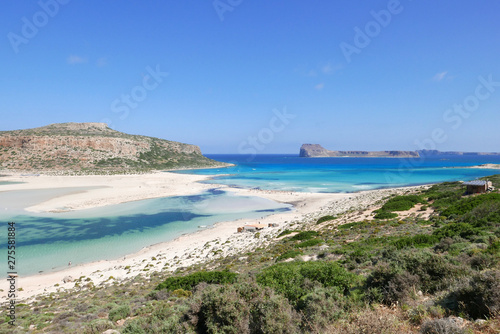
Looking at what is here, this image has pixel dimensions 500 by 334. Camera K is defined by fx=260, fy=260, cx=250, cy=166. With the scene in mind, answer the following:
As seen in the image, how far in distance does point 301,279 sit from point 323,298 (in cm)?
188

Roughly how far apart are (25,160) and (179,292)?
9718 centimetres

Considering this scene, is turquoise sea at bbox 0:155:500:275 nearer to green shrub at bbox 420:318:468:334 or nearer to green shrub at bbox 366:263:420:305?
green shrub at bbox 366:263:420:305

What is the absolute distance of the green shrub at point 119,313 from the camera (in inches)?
292

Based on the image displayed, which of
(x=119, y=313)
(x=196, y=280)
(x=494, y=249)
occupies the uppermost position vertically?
(x=494, y=249)

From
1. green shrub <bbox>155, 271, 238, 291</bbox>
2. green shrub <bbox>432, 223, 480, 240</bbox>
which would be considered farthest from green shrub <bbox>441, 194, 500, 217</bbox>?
green shrub <bbox>155, 271, 238, 291</bbox>

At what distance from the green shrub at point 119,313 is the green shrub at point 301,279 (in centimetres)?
400

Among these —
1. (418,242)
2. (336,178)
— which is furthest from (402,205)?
(336,178)

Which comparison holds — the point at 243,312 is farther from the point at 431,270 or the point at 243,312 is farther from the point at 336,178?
the point at 336,178

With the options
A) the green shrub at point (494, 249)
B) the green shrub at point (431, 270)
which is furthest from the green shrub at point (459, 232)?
the green shrub at point (431, 270)

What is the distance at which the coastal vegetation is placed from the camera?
4598 mm

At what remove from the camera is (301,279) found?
7367 mm

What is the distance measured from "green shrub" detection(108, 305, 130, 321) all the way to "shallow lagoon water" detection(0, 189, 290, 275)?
10470 millimetres

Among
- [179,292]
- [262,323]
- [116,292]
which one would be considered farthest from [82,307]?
[262,323]

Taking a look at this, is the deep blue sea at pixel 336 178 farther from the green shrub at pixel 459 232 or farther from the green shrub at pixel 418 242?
the green shrub at pixel 418 242
